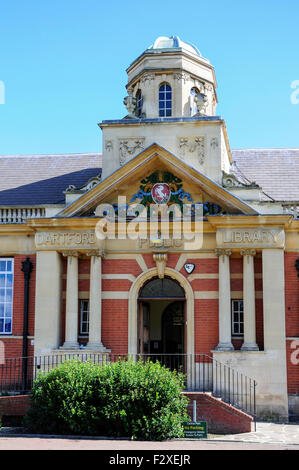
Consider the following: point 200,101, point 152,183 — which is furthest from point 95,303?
point 200,101

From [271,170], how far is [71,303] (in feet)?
30.3

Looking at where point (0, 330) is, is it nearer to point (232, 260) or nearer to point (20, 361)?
point (20, 361)

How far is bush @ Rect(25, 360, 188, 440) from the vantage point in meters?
15.1

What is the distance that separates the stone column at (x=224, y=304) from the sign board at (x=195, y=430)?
399cm

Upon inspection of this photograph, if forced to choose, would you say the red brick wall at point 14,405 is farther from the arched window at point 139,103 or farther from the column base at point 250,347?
the arched window at point 139,103

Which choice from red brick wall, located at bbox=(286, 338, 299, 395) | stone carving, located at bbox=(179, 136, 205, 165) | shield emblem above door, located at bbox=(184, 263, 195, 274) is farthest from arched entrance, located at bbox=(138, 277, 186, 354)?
stone carving, located at bbox=(179, 136, 205, 165)

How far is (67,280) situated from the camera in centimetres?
2012

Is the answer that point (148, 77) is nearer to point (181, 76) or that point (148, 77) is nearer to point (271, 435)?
point (181, 76)

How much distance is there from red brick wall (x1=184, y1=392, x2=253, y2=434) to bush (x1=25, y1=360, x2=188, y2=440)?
708 mm

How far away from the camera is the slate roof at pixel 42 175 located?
76.2 feet

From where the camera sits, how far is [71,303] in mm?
19906
